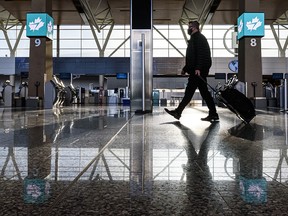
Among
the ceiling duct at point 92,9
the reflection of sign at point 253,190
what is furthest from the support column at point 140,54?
the ceiling duct at point 92,9

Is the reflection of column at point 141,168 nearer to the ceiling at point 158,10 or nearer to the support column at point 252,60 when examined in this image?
the support column at point 252,60

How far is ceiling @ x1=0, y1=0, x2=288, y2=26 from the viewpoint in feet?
90.5

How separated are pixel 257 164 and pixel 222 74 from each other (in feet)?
112

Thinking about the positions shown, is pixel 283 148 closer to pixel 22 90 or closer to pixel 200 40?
pixel 200 40

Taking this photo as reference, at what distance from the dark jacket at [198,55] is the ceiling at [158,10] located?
1841 centimetres

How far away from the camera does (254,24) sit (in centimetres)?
1855

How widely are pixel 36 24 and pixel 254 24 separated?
12.1 m

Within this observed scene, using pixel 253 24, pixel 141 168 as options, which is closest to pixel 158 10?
pixel 253 24

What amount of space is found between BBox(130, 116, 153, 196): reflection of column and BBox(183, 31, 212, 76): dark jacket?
3.23 meters

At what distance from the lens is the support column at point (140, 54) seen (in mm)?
10359

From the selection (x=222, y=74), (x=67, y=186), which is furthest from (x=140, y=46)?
(x=222, y=74)

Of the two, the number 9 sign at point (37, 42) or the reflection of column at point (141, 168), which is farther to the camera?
the number 9 sign at point (37, 42)

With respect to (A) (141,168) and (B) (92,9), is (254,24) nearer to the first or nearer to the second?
(B) (92,9)

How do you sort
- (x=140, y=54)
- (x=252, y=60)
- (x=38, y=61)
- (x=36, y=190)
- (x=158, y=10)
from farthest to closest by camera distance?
(x=158, y=10) → (x=38, y=61) → (x=252, y=60) → (x=140, y=54) → (x=36, y=190)
